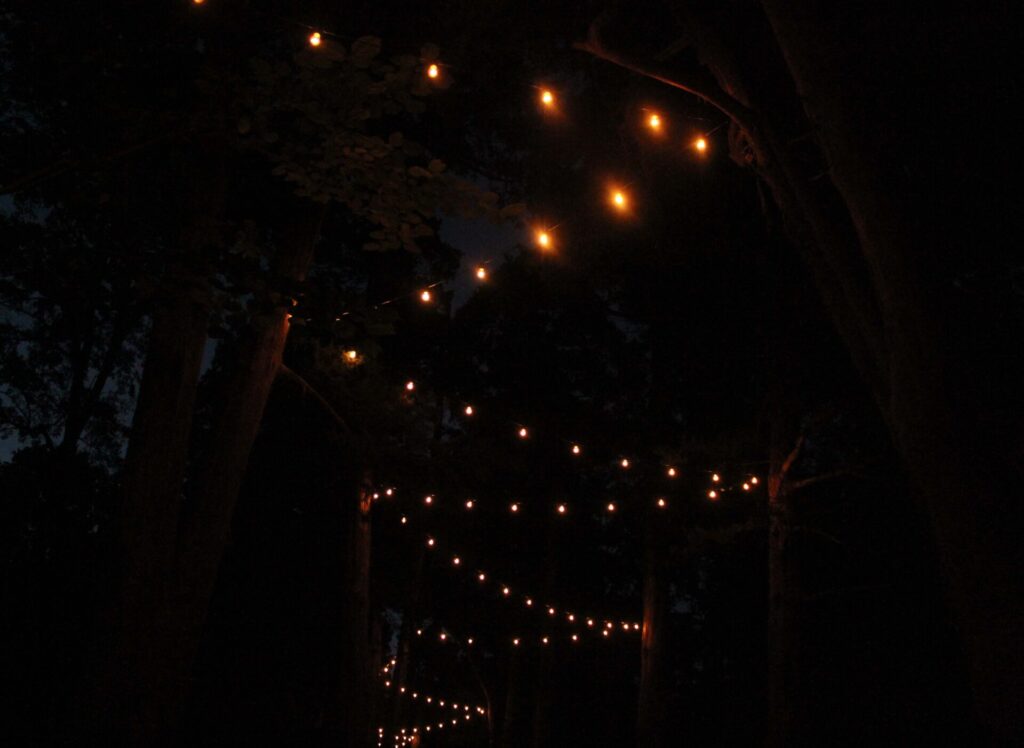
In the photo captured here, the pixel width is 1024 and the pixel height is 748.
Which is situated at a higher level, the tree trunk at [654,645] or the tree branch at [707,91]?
the tree branch at [707,91]

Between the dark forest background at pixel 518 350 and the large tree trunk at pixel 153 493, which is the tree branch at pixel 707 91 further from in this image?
the large tree trunk at pixel 153 493

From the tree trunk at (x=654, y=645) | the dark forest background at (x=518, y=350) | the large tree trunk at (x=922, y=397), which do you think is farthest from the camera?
the tree trunk at (x=654, y=645)

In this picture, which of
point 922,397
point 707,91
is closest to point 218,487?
point 707,91

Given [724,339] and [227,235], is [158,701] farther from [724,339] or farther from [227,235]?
[724,339]

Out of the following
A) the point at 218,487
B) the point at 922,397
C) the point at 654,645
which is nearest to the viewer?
the point at 922,397

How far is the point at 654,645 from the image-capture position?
14.4 metres

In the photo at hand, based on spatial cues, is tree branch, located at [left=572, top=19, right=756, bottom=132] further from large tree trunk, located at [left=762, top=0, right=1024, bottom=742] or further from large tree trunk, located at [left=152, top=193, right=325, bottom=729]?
large tree trunk, located at [left=152, top=193, right=325, bottom=729]

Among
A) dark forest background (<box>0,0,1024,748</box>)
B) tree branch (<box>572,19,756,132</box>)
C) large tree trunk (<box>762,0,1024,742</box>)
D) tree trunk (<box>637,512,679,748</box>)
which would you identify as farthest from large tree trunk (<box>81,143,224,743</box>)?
tree trunk (<box>637,512,679,748</box>)

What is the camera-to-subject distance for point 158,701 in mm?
4066

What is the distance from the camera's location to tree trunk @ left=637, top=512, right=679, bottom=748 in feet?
43.9

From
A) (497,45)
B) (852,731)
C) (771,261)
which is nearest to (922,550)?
(852,731)

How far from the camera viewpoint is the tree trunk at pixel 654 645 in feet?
43.9

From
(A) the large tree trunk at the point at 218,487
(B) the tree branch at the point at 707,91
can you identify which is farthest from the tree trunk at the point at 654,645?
(B) the tree branch at the point at 707,91

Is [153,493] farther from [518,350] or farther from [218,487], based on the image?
[518,350]
